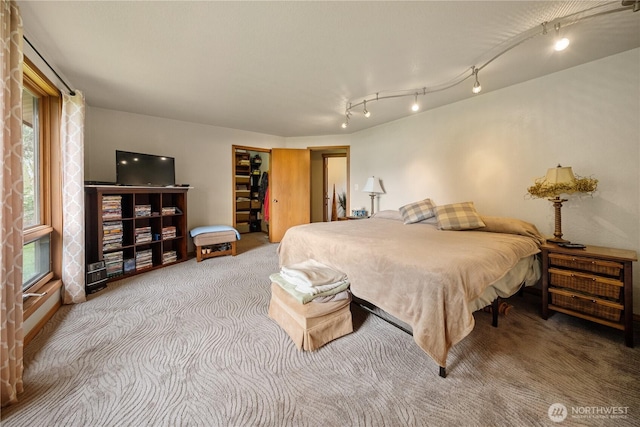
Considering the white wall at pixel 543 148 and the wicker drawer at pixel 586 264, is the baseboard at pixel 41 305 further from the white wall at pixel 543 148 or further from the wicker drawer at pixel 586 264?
the white wall at pixel 543 148

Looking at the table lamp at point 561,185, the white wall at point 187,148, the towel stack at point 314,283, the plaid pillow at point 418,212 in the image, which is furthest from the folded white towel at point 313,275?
the white wall at point 187,148

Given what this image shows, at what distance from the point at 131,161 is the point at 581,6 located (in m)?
4.72

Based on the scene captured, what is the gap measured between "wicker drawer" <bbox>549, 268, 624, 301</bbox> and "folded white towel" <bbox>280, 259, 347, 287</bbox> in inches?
72.3

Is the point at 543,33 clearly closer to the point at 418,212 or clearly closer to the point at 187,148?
the point at 418,212

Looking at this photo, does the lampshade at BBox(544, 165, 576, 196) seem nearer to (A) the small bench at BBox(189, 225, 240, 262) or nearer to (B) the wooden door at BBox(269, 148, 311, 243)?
(B) the wooden door at BBox(269, 148, 311, 243)

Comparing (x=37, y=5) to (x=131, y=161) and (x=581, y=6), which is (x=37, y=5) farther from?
(x=581, y=6)

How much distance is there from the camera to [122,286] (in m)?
2.72

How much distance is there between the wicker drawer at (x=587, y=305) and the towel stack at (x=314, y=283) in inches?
71.8

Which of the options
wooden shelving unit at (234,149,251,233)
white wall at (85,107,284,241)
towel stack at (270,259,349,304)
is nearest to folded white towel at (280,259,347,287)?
towel stack at (270,259,349,304)

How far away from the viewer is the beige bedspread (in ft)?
4.17

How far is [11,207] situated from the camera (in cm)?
122

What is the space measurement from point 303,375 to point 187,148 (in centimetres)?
412

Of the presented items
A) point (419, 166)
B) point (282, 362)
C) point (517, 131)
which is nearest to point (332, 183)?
point (419, 166)

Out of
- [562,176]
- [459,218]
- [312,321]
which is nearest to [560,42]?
[562,176]
